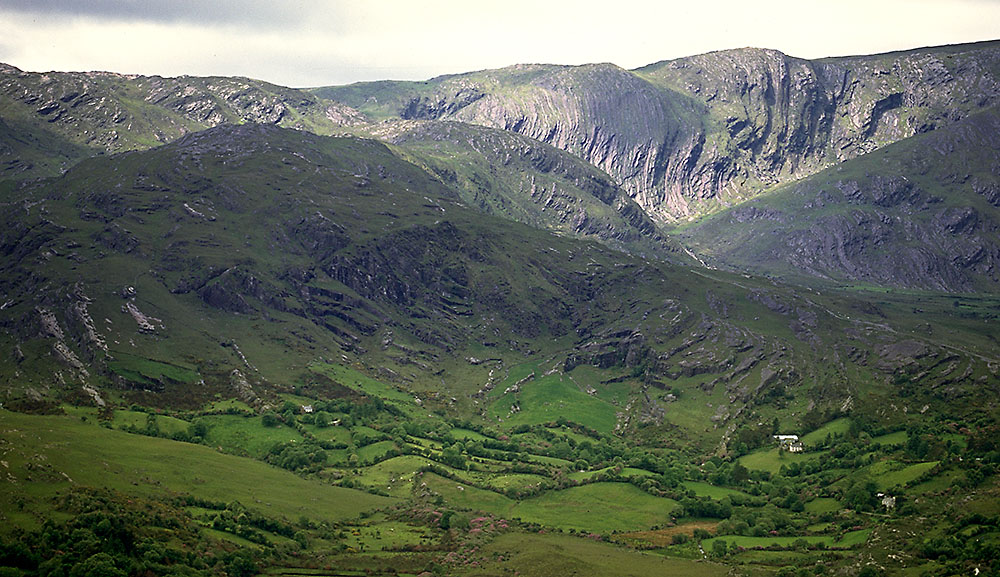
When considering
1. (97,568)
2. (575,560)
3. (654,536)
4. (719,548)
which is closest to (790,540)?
(719,548)

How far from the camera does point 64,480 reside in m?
157

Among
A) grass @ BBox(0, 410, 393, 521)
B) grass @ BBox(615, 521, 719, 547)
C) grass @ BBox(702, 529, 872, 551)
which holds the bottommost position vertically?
grass @ BBox(615, 521, 719, 547)

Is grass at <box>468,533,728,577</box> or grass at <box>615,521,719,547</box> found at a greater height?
grass at <box>468,533,728,577</box>

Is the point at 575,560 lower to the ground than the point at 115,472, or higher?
lower

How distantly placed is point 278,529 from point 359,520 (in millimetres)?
21283

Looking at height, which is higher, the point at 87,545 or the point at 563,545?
the point at 87,545

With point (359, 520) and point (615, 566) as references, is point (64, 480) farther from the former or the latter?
point (615, 566)

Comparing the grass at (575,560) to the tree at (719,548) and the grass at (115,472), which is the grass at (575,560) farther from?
the grass at (115,472)

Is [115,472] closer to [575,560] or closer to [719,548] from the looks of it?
[575,560]

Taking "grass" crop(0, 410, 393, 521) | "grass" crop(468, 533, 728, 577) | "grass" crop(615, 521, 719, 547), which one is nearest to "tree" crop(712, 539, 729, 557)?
"grass" crop(468, 533, 728, 577)

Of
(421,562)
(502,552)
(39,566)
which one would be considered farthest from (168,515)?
(502,552)

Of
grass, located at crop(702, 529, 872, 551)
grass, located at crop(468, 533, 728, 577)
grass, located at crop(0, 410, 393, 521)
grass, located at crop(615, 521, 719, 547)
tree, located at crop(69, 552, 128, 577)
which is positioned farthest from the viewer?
grass, located at crop(615, 521, 719, 547)

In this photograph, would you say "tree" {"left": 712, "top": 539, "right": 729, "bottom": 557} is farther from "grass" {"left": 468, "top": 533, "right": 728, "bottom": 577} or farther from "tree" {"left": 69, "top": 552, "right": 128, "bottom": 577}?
"tree" {"left": 69, "top": 552, "right": 128, "bottom": 577}

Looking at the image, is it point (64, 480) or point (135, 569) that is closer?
point (135, 569)
